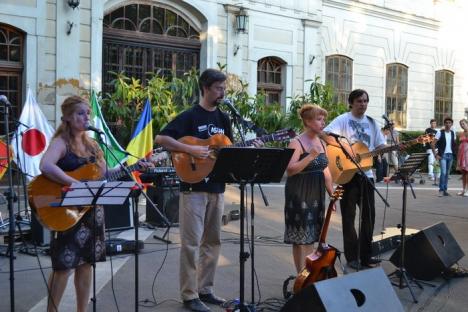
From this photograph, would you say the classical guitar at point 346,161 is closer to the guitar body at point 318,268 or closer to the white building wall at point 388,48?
the guitar body at point 318,268

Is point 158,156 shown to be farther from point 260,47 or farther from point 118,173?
point 260,47

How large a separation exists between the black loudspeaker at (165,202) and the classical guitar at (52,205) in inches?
179

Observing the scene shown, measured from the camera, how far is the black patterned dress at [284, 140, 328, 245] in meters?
5.45

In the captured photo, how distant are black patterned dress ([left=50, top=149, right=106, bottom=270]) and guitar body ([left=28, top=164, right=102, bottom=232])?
1.9 inches

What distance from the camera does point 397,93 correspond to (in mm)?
23516

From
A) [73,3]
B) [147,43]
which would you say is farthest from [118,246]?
[147,43]

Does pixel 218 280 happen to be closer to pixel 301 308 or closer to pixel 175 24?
pixel 301 308

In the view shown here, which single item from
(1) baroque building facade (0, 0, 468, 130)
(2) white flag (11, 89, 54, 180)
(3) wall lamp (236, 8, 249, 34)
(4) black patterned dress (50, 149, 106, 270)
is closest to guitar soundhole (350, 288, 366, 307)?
(4) black patterned dress (50, 149, 106, 270)

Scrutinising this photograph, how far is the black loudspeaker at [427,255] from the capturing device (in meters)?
6.25

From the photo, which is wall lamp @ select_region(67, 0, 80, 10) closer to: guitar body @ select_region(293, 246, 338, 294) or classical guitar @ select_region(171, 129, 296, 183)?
classical guitar @ select_region(171, 129, 296, 183)

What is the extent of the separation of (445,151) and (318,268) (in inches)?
422

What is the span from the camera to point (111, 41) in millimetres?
15820

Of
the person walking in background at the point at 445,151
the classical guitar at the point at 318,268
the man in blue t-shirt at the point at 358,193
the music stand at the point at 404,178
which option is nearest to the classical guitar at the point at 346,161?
the man in blue t-shirt at the point at 358,193

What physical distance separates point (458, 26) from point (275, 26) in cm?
1126
